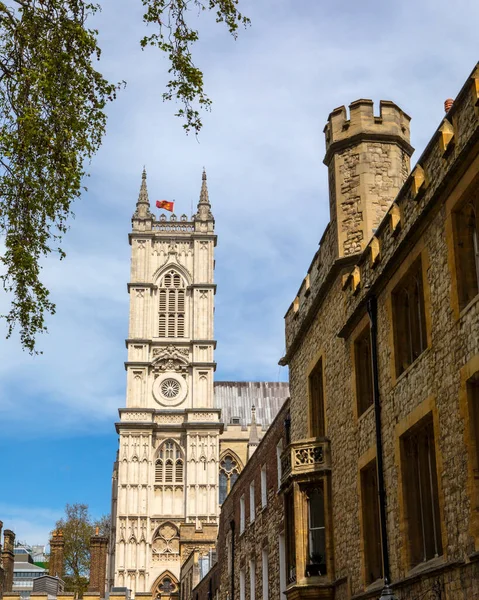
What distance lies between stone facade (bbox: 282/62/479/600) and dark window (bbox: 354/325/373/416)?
0.04 metres

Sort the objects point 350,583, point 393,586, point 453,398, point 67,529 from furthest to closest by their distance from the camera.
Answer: point 67,529, point 350,583, point 393,586, point 453,398

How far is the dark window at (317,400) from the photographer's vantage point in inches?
804

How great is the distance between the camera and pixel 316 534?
62.7ft

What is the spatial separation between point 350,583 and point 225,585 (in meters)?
17.7

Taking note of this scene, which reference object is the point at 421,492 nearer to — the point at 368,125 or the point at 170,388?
the point at 368,125

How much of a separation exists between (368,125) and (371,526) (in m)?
8.20

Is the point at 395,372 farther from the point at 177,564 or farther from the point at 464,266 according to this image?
the point at 177,564

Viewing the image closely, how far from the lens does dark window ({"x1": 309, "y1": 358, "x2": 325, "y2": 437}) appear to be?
20.4 m

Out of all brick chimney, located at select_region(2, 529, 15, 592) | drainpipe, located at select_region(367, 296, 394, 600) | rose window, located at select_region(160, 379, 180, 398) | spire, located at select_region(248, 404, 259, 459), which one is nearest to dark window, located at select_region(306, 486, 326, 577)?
drainpipe, located at select_region(367, 296, 394, 600)

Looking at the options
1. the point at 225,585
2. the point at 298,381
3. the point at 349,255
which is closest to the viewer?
the point at 349,255

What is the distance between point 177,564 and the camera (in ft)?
243

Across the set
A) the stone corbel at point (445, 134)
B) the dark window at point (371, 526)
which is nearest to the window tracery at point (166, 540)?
the dark window at point (371, 526)

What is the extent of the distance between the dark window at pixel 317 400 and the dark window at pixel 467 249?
7971mm

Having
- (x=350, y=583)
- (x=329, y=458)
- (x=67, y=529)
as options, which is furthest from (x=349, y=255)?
(x=67, y=529)
